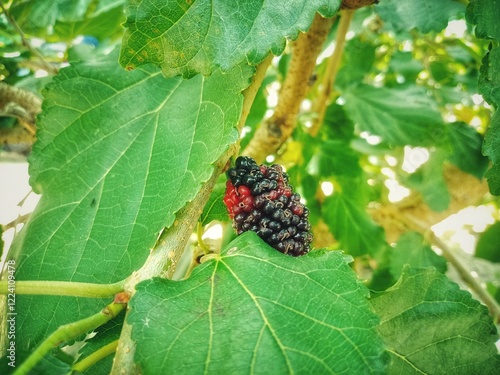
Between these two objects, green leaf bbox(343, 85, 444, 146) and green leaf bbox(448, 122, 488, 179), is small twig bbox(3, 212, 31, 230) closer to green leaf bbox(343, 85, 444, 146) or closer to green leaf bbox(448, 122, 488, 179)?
green leaf bbox(343, 85, 444, 146)

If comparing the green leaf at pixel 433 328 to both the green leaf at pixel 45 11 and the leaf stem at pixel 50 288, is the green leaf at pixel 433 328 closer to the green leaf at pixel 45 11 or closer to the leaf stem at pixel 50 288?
the leaf stem at pixel 50 288

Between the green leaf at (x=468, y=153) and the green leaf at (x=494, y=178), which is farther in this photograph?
the green leaf at (x=468, y=153)

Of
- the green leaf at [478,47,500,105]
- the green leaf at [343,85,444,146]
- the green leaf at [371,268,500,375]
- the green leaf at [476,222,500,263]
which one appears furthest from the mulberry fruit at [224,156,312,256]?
the green leaf at [476,222,500,263]

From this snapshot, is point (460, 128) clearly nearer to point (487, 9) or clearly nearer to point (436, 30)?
point (436, 30)

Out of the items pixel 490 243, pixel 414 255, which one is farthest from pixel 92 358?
pixel 490 243

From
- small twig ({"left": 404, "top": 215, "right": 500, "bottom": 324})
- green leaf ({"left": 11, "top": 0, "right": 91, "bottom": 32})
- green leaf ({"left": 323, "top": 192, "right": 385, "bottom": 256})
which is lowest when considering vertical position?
small twig ({"left": 404, "top": 215, "right": 500, "bottom": 324})

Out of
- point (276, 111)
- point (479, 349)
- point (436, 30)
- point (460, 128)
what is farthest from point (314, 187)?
point (479, 349)

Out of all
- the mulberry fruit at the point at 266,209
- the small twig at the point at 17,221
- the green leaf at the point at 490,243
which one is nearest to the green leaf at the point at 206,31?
the mulberry fruit at the point at 266,209
